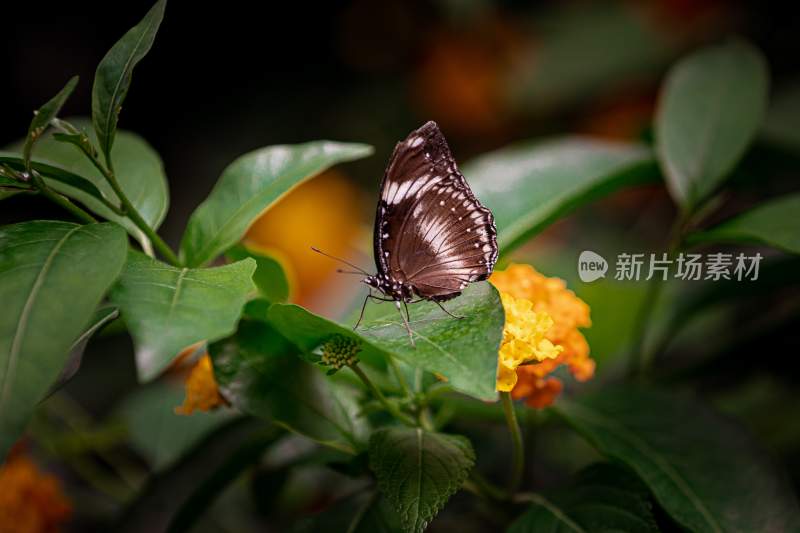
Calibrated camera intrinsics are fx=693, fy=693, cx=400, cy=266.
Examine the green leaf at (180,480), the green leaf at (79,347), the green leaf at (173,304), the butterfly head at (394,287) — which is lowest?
the green leaf at (180,480)

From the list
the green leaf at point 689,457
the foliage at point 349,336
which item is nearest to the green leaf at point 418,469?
the foliage at point 349,336

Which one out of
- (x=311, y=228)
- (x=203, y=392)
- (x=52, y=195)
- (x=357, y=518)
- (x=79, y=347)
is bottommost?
(x=311, y=228)

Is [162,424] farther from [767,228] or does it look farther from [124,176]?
[767,228]

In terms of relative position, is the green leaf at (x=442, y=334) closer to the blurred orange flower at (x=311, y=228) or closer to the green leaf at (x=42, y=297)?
the green leaf at (x=42, y=297)

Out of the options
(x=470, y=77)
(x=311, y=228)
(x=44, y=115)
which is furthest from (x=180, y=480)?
(x=470, y=77)

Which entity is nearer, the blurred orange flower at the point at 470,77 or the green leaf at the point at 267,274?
the green leaf at the point at 267,274

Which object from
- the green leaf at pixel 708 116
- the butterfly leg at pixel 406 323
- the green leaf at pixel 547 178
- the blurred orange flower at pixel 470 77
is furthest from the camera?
the blurred orange flower at pixel 470 77

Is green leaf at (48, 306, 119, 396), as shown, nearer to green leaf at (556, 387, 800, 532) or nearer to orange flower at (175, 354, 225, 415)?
orange flower at (175, 354, 225, 415)

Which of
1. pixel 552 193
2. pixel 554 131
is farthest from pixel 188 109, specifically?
pixel 552 193
